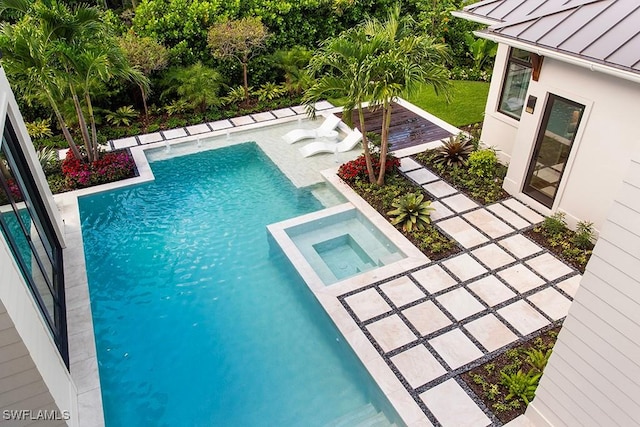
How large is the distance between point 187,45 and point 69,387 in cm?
1126

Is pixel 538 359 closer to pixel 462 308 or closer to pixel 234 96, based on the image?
pixel 462 308

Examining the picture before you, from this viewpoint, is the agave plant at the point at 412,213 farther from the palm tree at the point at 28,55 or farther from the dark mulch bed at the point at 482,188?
the palm tree at the point at 28,55

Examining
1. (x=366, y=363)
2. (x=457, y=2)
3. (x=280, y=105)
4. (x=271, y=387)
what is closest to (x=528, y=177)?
(x=366, y=363)

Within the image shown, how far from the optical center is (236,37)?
13.4m

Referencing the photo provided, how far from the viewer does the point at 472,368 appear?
6230 mm

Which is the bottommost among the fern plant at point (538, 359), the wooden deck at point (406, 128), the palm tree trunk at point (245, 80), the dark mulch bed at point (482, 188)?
the fern plant at point (538, 359)

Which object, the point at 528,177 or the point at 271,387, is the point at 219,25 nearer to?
the point at 528,177

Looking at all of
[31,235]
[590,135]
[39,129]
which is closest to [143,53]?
[39,129]

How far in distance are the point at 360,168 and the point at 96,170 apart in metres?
6.20

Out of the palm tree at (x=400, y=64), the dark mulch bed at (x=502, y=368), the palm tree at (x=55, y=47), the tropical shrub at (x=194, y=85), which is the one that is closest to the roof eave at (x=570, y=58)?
the palm tree at (x=400, y=64)

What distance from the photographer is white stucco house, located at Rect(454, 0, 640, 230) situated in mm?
7133

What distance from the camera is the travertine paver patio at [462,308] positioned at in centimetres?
604

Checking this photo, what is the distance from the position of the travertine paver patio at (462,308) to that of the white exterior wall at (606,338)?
3.62 ft
